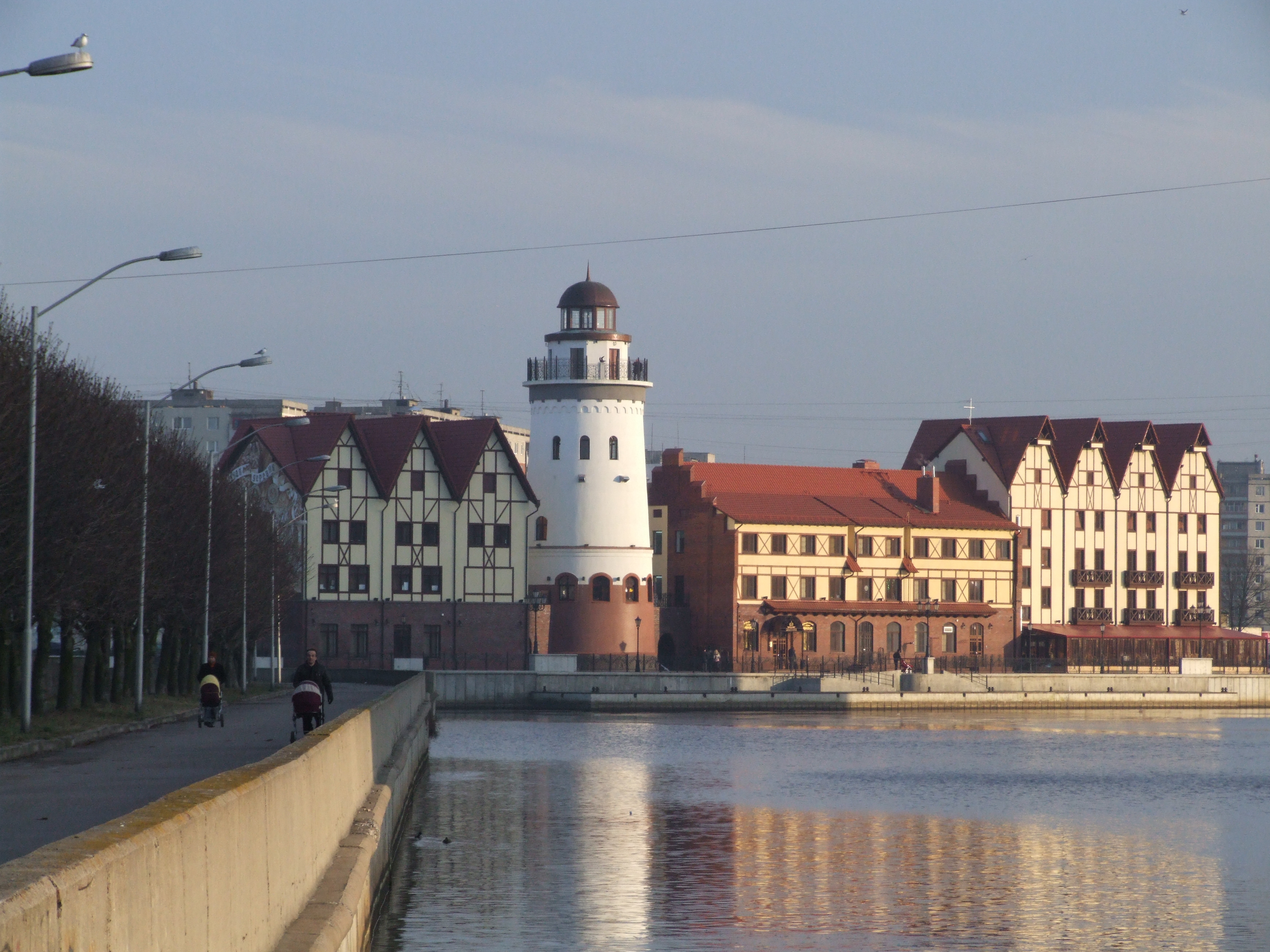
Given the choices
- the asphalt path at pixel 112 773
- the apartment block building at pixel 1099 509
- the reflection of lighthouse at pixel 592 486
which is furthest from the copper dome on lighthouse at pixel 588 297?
the asphalt path at pixel 112 773

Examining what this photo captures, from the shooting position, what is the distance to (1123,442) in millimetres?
119812

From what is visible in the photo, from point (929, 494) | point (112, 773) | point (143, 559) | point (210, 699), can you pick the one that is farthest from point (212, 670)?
point (929, 494)

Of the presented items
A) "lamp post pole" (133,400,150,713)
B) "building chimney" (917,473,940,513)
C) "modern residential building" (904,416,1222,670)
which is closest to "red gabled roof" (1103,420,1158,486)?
"modern residential building" (904,416,1222,670)

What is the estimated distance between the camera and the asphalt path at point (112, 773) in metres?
19.5

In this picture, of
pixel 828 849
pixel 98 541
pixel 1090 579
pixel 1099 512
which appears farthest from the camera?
pixel 1099 512

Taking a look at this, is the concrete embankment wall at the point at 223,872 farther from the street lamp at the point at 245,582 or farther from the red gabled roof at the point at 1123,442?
the red gabled roof at the point at 1123,442

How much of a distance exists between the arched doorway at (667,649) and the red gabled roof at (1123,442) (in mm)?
34046

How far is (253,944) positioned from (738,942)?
1258cm

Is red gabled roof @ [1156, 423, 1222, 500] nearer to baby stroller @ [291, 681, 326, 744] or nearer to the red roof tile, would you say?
the red roof tile

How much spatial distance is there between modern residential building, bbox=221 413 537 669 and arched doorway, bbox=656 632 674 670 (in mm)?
10170

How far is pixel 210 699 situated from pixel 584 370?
61.9 metres

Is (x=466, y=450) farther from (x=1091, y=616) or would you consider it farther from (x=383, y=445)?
(x=1091, y=616)

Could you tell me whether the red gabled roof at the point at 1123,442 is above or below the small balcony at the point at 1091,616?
above

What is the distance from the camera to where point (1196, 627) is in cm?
11931
